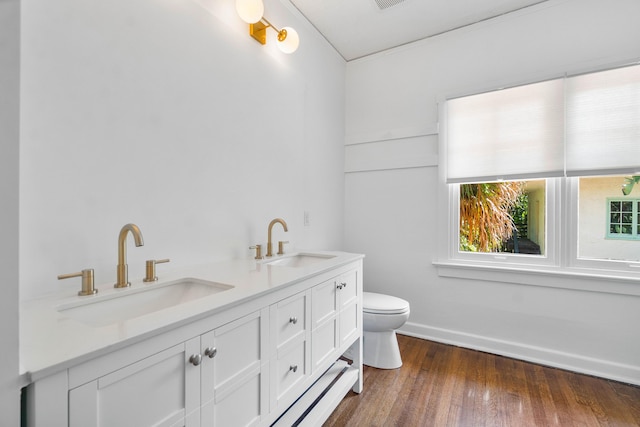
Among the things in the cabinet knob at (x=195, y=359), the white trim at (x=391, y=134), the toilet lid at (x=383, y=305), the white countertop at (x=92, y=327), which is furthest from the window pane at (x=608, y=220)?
the cabinet knob at (x=195, y=359)

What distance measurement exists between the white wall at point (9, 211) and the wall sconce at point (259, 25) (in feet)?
4.20

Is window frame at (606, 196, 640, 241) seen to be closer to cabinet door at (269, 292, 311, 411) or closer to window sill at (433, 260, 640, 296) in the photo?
window sill at (433, 260, 640, 296)

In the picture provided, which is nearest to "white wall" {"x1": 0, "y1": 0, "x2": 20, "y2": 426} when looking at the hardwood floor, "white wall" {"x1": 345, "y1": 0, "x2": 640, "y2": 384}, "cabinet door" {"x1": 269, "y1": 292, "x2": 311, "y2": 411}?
"cabinet door" {"x1": 269, "y1": 292, "x2": 311, "y2": 411}

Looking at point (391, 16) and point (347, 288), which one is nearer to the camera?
point (347, 288)

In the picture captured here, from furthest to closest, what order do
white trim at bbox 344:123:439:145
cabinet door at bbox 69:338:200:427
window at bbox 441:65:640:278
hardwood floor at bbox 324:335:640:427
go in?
white trim at bbox 344:123:439:145 → window at bbox 441:65:640:278 → hardwood floor at bbox 324:335:640:427 → cabinet door at bbox 69:338:200:427

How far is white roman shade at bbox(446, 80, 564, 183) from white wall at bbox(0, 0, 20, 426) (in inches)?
97.6

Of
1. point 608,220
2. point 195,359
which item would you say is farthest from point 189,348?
point 608,220

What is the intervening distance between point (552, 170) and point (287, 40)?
2005mm

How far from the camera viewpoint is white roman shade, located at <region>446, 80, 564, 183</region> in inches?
81.1

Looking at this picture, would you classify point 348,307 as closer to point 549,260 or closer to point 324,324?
point 324,324

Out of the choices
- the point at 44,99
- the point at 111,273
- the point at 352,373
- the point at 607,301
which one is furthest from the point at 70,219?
the point at 607,301

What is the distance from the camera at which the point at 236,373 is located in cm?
90

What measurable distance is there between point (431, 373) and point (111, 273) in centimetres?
195

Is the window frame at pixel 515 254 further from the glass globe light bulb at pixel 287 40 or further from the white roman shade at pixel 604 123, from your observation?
the glass globe light bulb at pixel 287 40
